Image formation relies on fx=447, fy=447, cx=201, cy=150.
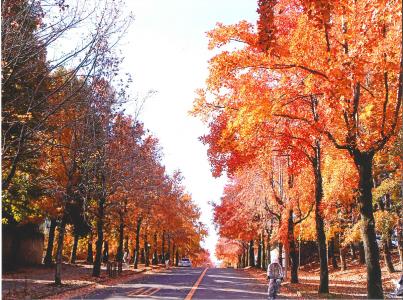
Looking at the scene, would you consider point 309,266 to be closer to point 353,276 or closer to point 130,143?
point 353,276

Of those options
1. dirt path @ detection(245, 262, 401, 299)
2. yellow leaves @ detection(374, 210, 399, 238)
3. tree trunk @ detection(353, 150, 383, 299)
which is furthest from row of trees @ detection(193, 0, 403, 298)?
yellow leaves @ detection(374, 210, 399, 238)

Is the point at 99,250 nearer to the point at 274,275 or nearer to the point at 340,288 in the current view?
the point at 340,288

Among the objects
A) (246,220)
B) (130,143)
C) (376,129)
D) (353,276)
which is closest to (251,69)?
(376,129)

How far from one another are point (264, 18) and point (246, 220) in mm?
35325

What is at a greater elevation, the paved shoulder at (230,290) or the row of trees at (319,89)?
the row of trees at (319,89)

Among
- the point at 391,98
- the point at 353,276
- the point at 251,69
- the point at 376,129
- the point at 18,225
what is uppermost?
the point at 251,69

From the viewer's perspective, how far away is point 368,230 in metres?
13.4

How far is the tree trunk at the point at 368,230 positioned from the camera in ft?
42.9

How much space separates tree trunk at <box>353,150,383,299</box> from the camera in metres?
13.1

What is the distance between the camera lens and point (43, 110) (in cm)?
1313

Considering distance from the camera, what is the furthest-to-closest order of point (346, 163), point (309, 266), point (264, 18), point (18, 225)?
point (309, 266)
point (18, 225)
point (346, 163)
point (264, 18)

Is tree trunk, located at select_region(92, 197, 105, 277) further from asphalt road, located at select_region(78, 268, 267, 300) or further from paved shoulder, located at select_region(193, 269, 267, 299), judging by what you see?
paved shoulder, located at select_region(193, 269, 267, 299)

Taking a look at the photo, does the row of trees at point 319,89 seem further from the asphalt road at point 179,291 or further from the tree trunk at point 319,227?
the asphalt road at point 179,291

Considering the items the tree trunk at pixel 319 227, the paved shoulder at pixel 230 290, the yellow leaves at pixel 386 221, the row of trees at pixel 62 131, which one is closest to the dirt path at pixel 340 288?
the tree trunk at pixel 319 227
